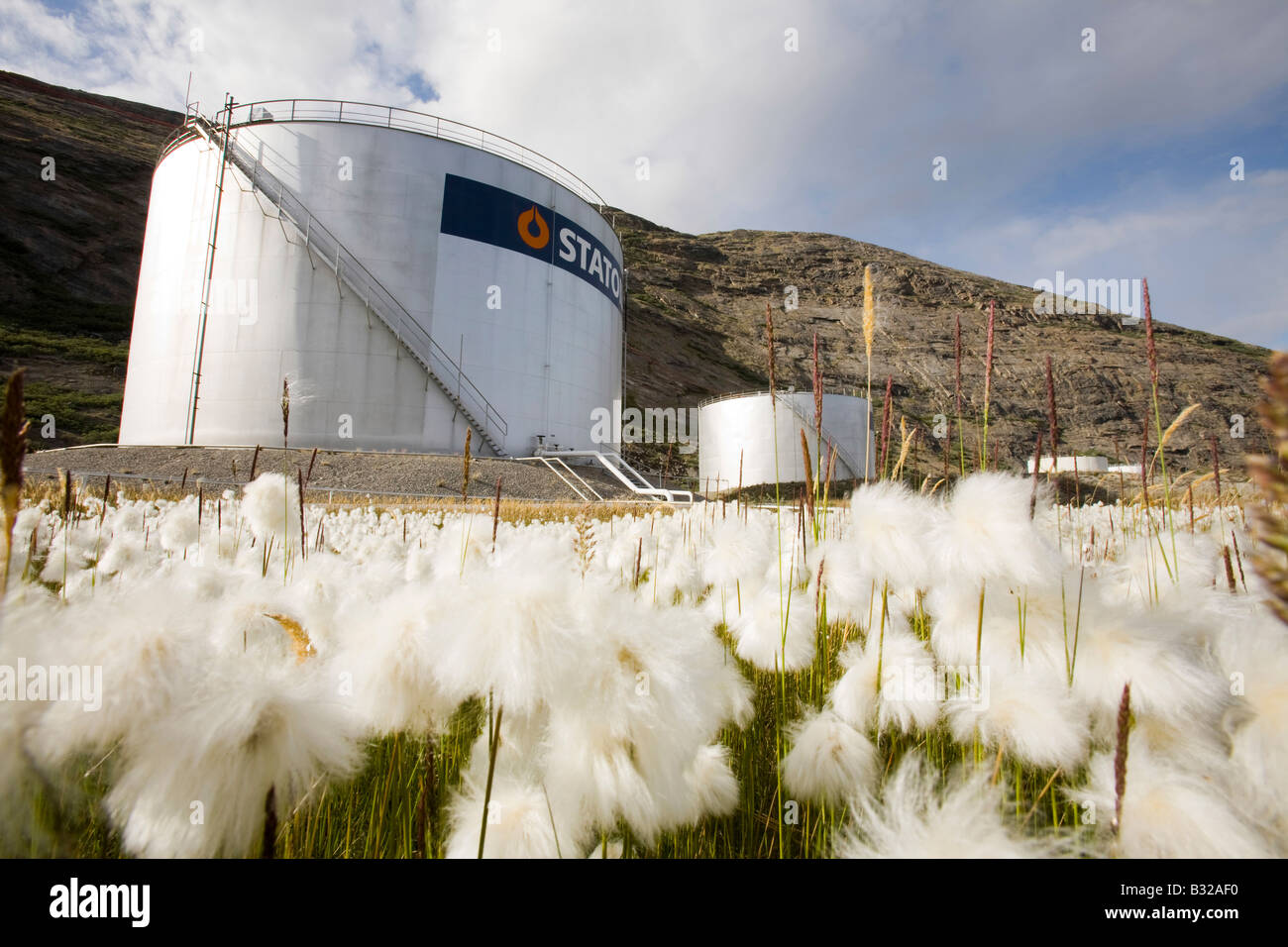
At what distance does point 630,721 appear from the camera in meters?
0.98

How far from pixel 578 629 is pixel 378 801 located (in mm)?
1065

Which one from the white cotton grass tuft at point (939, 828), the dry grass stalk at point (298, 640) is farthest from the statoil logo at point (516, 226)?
the white cotton grass tuft at point (939, 828)

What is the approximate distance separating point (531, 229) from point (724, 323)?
60242 mm

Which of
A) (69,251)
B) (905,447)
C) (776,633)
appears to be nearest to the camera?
(776,633)

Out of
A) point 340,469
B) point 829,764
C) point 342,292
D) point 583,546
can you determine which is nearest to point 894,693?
point 829,764

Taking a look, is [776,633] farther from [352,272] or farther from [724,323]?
[724,323]

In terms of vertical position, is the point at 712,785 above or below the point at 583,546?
below

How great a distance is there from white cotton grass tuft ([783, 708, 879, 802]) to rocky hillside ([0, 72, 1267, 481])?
68.7 ft

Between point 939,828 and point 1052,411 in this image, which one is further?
point 1052,411

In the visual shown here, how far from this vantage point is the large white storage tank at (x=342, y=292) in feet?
60.2

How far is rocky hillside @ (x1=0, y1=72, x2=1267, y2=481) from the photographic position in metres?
38.7

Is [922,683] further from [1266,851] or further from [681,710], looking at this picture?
[681,710]

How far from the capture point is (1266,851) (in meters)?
0.94

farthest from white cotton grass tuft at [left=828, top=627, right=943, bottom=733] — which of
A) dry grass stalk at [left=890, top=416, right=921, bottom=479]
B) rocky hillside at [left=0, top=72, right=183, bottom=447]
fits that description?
rocky hillside at [left=0, top=72, right=183, bottom=447]
